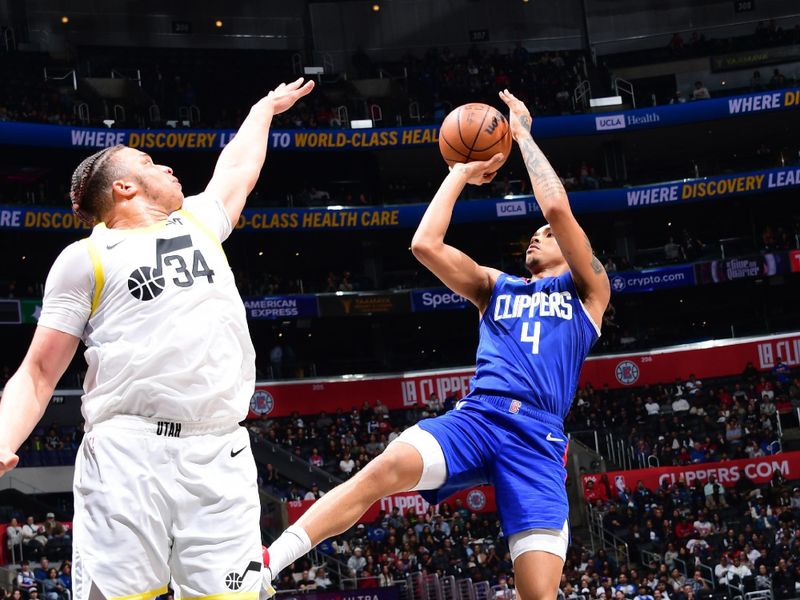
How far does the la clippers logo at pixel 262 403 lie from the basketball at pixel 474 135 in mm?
26488

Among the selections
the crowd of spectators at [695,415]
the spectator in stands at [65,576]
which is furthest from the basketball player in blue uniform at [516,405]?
the crowd of spectators at [695,415]

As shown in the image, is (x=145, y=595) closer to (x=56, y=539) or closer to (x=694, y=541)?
(x=56, y=539)

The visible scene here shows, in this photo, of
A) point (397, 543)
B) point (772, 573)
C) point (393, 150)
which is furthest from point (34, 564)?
point (393, 150)

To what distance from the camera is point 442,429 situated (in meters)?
5.89

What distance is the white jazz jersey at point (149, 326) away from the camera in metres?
3.63

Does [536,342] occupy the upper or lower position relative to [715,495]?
upper

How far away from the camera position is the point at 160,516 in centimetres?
350

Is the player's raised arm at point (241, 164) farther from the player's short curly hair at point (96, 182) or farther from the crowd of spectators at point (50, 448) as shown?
the crowd of spectators at point (50, 448)

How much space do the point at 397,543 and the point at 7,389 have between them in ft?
71.0

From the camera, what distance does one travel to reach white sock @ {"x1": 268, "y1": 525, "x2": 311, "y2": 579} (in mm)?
4910

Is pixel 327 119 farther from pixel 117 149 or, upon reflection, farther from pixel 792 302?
pixel 117 149

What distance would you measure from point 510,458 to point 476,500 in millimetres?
22031

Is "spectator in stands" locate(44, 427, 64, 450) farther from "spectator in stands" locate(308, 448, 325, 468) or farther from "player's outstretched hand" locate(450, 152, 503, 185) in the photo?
"player's outstretched hand" locate(450, 152, 503, 185)

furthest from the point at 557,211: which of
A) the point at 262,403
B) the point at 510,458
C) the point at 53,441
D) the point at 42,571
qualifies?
the point at 262,403
